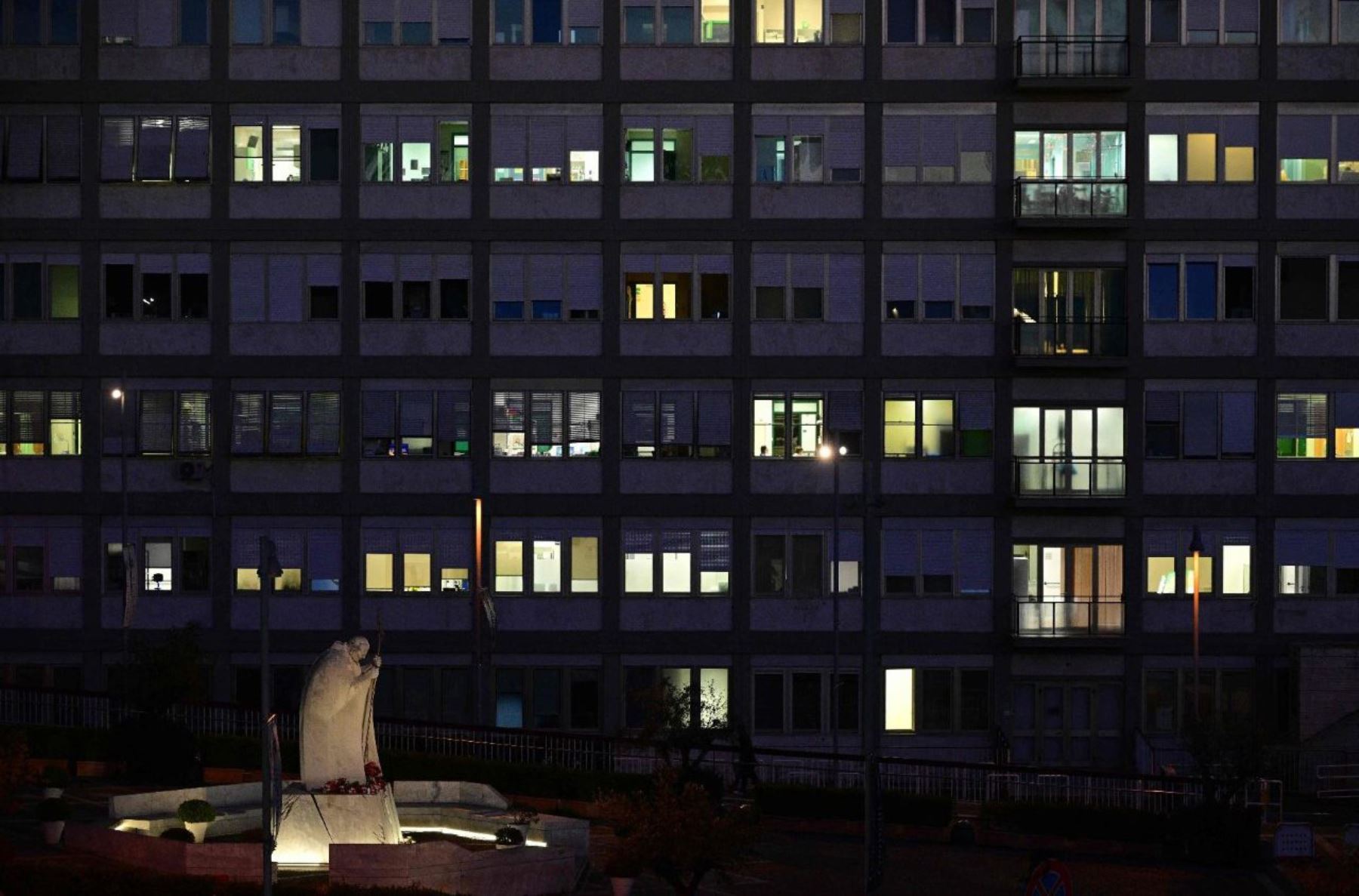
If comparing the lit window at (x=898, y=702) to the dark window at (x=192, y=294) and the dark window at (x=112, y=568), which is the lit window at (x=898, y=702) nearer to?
the dark window at (x=112, y=568)

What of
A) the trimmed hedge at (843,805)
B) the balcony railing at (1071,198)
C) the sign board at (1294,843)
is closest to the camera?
the sign board at (1294,843)

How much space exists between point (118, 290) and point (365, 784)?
27.5 m

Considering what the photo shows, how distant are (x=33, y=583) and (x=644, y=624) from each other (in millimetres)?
17138

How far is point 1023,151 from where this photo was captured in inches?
2324

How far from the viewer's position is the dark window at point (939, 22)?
5900 centimetres

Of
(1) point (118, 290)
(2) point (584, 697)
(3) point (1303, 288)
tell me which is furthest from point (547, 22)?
(3) point (1303, 288)

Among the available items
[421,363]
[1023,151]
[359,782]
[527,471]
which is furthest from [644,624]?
[359,782]

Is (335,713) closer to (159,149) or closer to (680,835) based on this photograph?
(680,835)

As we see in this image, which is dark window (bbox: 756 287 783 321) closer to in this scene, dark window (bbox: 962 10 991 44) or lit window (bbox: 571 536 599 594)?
lit window (bbox: 571 536 599 594)

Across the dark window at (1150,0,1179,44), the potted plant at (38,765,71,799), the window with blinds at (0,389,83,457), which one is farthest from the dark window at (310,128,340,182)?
the dark window at (1150,0,1179,44)

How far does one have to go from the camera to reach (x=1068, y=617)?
58594 mm

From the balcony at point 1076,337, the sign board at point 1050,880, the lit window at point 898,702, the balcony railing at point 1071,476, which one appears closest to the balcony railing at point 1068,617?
the balcony railing at point 1071,476

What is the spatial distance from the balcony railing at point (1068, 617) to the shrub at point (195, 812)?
27.4m

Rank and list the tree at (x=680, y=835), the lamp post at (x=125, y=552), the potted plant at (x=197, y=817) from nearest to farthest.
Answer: the tree at (x=680, y=835) → the potted plant at (x=197, y=817) → the lamp post at (x=125, y=552)
